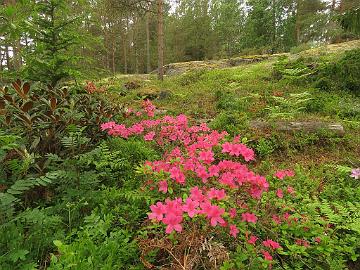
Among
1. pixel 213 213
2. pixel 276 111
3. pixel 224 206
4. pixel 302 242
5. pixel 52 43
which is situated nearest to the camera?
pixel 213 213

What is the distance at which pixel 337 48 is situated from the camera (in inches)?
597

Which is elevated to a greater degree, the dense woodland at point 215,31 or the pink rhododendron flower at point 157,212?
the dense woodland at point 215,31

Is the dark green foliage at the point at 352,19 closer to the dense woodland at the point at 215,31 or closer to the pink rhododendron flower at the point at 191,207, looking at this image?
the pink rhododendron flower at the point at 191,207

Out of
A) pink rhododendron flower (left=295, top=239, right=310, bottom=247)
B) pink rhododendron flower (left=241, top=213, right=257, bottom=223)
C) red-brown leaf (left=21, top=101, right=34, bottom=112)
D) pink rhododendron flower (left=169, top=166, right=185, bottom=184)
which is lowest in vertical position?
pink rhododendron flower (left=295, top=239, right=310, bottom=247)

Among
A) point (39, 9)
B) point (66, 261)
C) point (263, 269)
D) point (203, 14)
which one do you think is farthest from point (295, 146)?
point (203, 14)

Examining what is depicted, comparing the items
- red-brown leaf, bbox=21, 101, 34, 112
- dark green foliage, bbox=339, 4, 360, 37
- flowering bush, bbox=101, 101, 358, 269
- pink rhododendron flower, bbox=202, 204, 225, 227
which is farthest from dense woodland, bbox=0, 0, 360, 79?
pink rhododendron flower, bbox=202, 204, 225, 227

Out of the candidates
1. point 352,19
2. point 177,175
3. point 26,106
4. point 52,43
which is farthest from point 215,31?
point 177,175

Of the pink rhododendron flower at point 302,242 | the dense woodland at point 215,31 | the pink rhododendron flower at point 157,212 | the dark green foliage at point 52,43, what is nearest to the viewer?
the pink rhododendron flower at point 157,212

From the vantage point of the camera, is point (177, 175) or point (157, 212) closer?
point (157, 212)

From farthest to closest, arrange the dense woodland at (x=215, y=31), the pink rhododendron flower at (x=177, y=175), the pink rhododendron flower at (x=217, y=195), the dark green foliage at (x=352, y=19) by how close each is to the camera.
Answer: the dense woodland at (x=215, y=31)
the dark green foliage at (x=352, y=19)
the pink rhododendron flower at (x=177, y=175)
the pink rhododendron flower at (x=217, y=195)

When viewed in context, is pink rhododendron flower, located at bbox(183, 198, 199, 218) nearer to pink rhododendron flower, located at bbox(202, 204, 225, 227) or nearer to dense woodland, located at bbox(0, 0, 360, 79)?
pink rhododendron flower, located at bbox(202, 204, 225, 227)

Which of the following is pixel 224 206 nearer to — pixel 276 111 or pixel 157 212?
pixel 157 212

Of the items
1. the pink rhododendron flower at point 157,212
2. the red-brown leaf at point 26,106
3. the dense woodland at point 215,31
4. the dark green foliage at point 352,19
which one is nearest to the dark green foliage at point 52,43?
the red-brown leaf at point 26,106

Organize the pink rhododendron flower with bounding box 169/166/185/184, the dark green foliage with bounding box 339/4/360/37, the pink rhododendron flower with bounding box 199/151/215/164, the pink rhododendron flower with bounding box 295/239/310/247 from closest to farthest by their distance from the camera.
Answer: the pink rhododendron flower with bounding box 169/166/185/184 → the pink rhododendron flower with bounding box 295/239/310/247 → the pink rhododendron flower with bounding box 199/151/215/164 → the dark green foliage with bounding box 339/4/360/37
